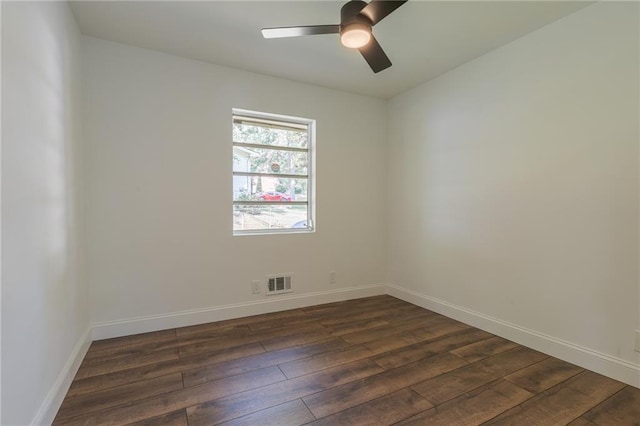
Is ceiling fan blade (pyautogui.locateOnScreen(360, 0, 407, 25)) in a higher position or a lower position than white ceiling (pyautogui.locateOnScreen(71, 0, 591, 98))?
lower

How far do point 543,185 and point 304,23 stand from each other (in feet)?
7.44

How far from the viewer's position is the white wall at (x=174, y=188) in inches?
101

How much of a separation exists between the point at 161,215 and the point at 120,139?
0.74m

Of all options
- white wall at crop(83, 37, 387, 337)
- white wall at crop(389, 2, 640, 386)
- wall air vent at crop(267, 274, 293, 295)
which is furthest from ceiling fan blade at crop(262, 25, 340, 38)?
wall air vent at crop(267, 274, 293, 295)

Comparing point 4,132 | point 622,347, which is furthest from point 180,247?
point 622,347

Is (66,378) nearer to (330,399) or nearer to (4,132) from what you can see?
(4,132)

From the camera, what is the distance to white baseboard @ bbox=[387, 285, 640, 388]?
1973 millimetres

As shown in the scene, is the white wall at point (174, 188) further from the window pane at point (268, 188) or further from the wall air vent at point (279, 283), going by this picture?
the window pane at point (268, 188)

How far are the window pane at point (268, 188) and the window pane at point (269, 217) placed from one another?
10cm

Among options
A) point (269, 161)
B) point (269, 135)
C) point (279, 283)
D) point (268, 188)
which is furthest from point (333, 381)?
point (269, 135)

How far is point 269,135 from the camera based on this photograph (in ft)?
11.1

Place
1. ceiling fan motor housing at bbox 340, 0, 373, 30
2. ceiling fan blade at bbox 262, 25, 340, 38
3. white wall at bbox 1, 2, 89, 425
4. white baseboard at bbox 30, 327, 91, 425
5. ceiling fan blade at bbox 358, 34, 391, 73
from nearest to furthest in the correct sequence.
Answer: white wall at bbox 1, 2, 89, 425 → white baseboard at bbox 30, 327, 91, 425 → ceiling fan motor housing at bbox 340, 0, 373, 30 → ceiling fan blade at bbox 262, 25, 340, 38 → ceiling fan blade at bbox 358, 34, 391, 73

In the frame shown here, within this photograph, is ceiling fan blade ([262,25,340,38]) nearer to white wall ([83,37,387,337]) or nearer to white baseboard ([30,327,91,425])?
white wall ([83,37,387,337])

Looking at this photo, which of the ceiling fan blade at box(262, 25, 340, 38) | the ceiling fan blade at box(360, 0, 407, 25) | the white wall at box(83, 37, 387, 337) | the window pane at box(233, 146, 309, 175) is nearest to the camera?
the ceiling fan blade at box(360, 0, 407, 25)
